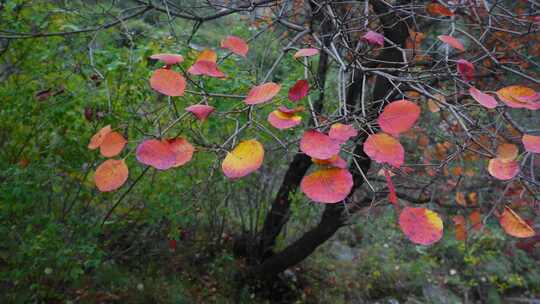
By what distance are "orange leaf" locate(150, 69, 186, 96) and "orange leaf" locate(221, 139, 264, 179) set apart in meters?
0.21

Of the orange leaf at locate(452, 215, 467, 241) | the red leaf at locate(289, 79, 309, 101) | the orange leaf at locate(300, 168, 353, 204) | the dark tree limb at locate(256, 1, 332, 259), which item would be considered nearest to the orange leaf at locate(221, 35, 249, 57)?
the red leaf at locate(289, 79, 309, 101)

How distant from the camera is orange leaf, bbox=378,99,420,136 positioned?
811 mm

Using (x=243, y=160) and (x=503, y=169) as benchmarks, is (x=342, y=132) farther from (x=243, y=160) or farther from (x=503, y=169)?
(x=503, y=169)

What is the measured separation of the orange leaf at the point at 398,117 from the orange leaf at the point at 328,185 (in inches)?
5.5

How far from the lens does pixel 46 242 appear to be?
6.72 ft

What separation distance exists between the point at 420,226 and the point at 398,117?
0.24 metres

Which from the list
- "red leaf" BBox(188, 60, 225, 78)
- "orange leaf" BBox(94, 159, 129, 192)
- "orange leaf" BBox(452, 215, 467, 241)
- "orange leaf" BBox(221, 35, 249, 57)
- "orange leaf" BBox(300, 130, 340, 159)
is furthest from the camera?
"orange leaf" BBox(452, 215, 467, 241)

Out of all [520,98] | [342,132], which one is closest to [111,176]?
[342,132]

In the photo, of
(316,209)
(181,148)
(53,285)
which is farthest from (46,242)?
(316,209)

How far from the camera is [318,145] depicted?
76 centimetres

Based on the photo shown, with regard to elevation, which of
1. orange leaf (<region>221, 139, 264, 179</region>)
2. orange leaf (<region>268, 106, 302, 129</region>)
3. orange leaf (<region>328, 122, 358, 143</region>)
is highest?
orange leaf (<region>328, 122, 358, 143</region>)

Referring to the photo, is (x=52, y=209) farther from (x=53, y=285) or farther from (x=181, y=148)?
(x=181, y=148)

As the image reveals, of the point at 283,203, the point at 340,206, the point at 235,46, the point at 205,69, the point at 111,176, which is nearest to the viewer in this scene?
the point at 111,176

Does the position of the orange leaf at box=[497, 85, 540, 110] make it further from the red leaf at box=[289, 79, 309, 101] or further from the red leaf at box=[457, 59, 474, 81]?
the red leaf at box=[289, 79, 309, 101]
